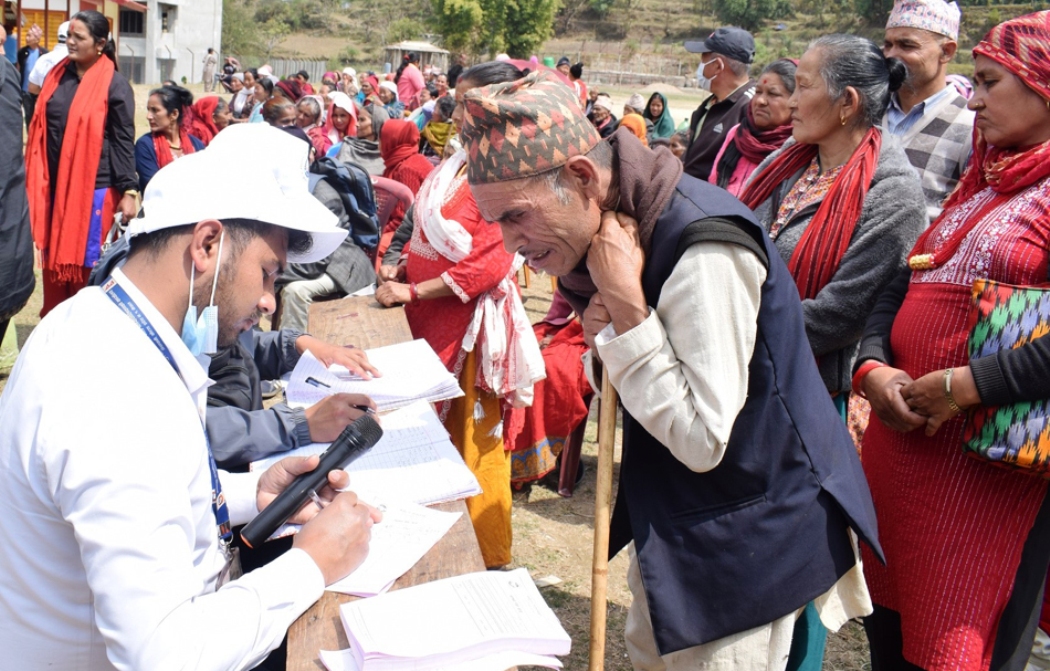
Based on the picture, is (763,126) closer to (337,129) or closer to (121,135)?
(121,135)

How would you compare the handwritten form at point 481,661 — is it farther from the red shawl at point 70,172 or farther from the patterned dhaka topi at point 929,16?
the red shawl at point 70,172

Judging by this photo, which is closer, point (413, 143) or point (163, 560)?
point (163, 560)

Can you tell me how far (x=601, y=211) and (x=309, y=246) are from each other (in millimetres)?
595

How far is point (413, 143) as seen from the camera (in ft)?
18.8

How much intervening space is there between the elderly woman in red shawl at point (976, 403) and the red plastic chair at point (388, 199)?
11.9 feet

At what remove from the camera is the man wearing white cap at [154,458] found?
1.23 m

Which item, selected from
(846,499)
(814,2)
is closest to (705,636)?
(846,499)

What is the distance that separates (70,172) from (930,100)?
501 cm

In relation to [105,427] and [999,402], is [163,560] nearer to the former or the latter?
[105,427]

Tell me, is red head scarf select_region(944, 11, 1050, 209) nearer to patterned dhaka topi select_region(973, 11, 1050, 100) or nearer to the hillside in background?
patterned dhaka topi select_region(973, 11, 1050, 100)

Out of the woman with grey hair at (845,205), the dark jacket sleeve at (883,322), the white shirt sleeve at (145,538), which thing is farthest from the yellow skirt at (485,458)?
the white shirt sleeve at (145,538)

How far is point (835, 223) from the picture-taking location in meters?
2.54

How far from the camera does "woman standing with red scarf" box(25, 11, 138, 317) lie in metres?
5.34

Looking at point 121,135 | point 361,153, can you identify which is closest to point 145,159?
point 121,135
